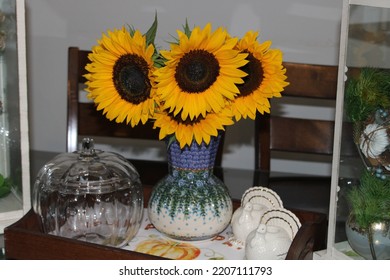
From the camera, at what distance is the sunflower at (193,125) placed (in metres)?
1.08

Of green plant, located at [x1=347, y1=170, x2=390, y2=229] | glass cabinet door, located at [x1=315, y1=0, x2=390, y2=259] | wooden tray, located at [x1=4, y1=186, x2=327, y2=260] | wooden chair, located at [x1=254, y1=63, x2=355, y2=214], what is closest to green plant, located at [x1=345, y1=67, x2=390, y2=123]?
glass cabinet door, located at [x1=315, y1=0, x2=390, y2=259]

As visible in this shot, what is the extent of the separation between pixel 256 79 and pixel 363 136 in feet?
0.67

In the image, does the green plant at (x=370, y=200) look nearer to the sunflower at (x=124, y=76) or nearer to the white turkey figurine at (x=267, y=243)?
the white turkey figurine at (x=267, y=243)

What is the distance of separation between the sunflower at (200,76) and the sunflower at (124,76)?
37 millimetres

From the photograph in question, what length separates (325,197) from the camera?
157cm

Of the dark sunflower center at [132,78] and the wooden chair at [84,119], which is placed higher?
the dark sunflower center at [132,78]

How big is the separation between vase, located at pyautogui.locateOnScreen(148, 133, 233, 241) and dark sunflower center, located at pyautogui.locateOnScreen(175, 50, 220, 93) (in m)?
0.14

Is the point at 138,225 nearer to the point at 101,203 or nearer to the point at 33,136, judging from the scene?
the point at 101,203

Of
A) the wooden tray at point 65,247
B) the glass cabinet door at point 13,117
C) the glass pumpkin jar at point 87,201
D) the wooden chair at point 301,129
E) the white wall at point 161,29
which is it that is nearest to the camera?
the wooden tray at point 65,247

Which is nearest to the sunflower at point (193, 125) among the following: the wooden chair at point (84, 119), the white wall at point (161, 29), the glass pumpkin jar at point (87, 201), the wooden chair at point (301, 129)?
the glass pumpkin jar at point (87, 201)

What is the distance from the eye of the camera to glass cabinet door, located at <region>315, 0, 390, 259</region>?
106 centimetres

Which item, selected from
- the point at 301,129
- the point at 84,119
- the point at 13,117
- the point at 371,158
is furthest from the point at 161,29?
the point at 371,158
